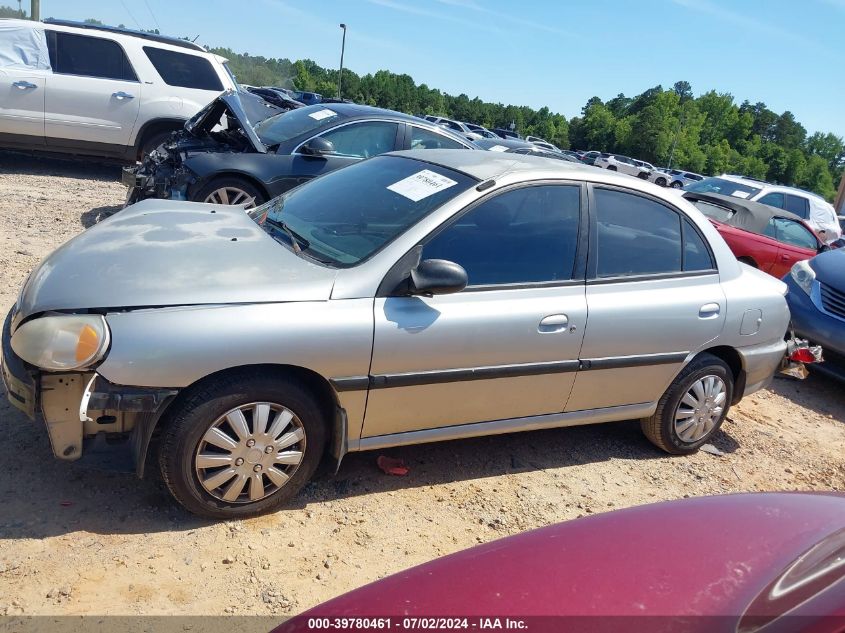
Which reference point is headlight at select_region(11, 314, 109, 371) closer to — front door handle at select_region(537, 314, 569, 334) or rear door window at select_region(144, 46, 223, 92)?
front door handle at select_region(537, 314, 569, 334)

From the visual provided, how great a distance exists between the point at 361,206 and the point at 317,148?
3279 mm

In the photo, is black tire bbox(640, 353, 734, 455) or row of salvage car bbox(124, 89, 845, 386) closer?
black tire bbox(640, 353, 734, 455)

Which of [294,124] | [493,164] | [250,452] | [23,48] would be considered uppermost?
[23,48]

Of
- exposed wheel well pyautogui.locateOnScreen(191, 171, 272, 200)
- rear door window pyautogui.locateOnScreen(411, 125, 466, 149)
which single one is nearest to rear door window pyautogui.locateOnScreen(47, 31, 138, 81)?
exposed wheel well pyautogui.locateOnScreen(191, 171, 272, 200)

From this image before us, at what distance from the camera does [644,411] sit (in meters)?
4.04

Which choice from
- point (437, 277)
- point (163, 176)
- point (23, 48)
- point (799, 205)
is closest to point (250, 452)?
point (437, 277)

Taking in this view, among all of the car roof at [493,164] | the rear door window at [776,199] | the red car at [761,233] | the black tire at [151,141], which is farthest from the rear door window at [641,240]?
the rear door window at [776,199]

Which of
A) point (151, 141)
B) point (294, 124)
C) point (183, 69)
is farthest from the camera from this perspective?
point (183, 69)

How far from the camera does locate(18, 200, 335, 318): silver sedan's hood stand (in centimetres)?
273

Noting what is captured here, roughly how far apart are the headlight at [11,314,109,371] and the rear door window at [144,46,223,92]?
7741 mm

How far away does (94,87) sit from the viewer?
29.5 feet

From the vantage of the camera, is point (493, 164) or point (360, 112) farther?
point (360, 112)

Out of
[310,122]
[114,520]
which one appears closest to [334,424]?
[114,520]

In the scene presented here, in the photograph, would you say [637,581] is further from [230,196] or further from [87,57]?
[87,57]
